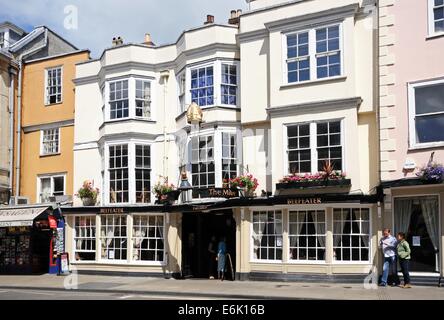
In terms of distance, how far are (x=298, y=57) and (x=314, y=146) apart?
10.3ft

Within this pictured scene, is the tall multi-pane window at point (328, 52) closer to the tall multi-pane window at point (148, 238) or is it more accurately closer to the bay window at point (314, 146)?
the bay window at point (314, 146)

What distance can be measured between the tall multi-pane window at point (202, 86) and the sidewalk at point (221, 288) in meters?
6.60

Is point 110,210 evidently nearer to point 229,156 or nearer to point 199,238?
point 199,238

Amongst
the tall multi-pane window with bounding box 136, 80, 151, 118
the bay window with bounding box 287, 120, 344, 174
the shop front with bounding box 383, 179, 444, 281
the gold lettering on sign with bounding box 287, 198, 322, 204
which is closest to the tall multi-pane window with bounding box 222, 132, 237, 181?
the bay window with bounding box 287, 120, 344, 174

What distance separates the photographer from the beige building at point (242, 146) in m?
18.8

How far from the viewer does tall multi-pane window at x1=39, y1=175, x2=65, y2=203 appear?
25.9 m

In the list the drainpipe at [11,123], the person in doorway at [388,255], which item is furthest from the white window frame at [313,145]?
the drainpipe at [11,123]

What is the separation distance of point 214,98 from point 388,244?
816cm

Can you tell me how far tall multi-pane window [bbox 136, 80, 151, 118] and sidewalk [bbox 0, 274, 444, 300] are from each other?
6.53 m

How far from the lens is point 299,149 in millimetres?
19375

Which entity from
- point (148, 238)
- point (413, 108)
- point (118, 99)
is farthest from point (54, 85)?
point (413, 108)

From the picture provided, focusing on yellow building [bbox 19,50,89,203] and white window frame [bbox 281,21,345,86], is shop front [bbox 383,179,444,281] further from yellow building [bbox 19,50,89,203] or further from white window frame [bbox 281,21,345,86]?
yellow building [bbox 19,50,89,203]

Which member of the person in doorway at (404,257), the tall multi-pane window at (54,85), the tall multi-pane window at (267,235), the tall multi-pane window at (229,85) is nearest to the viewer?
the person in doorway at (404,257)
